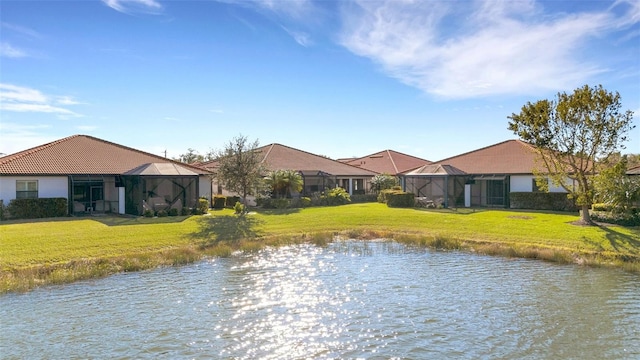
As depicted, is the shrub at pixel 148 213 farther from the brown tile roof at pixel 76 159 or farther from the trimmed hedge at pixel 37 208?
the trimmed hedge at pixel 37 208

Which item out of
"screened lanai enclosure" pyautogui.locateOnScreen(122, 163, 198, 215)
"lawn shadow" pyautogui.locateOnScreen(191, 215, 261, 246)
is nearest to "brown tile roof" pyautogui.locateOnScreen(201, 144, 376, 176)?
"screened lanai enclosure" pyautogui.locateOnScreen(122, 163, 198, 215)

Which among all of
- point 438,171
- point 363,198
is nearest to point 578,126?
point 438,171

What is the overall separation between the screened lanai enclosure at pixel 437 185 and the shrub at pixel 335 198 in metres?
5.76

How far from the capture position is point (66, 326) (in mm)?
11039

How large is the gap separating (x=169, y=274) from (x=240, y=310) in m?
5.49

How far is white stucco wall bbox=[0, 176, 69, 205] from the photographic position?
84.4 ft

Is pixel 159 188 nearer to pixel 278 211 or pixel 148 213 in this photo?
pixel 148 213

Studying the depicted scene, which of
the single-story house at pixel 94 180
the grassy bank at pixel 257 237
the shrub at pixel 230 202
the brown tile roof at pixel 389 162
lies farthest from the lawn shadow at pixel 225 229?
the brown tile roof at pixel 389 162

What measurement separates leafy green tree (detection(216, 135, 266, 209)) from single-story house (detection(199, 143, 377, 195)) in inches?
312

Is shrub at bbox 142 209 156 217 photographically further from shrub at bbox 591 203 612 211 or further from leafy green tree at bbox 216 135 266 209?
shrub at bbox 591 203 612 211

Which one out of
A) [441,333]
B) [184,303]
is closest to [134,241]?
[184,303]

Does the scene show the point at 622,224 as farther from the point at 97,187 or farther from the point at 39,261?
the point at 97,187

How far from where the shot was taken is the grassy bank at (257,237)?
16828mm

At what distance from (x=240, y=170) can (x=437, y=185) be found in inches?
711
